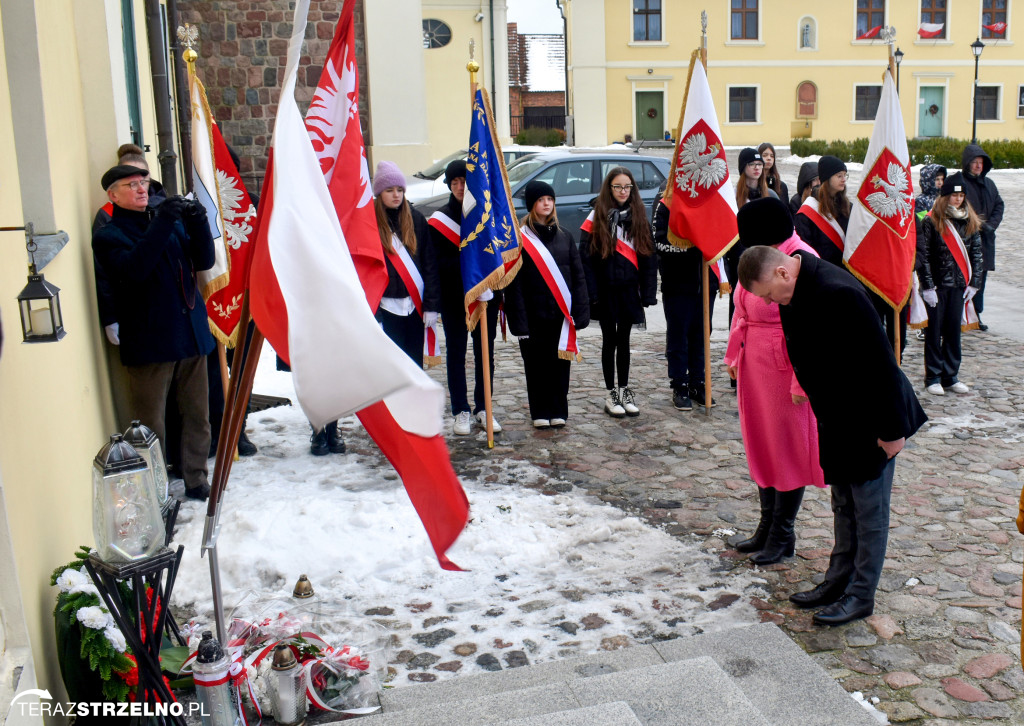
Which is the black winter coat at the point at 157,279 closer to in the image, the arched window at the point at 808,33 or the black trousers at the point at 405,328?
the black trousers at the point at 405,328

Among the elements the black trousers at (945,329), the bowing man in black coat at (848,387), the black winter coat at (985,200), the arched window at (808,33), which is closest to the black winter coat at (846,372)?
the bowing man in black coat at (848,387)

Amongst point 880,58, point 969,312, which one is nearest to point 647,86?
point 880,58

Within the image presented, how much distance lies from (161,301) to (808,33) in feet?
141

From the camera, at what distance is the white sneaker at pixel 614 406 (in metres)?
8.05

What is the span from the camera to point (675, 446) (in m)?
7.31

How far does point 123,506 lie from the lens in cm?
343

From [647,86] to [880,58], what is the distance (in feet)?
34.4

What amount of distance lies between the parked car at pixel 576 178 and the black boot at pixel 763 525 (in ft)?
27.8

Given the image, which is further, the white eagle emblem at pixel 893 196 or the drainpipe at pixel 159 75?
the drainpipe at pixel 159 75

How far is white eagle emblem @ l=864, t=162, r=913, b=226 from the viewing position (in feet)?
26.0

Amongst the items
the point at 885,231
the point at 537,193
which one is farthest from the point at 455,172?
the point at 885,231

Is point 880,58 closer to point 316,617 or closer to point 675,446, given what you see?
point 675,446

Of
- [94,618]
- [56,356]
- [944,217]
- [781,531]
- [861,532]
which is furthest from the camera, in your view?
[944,217]

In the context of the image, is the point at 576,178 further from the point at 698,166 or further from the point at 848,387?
the point at 848,387
